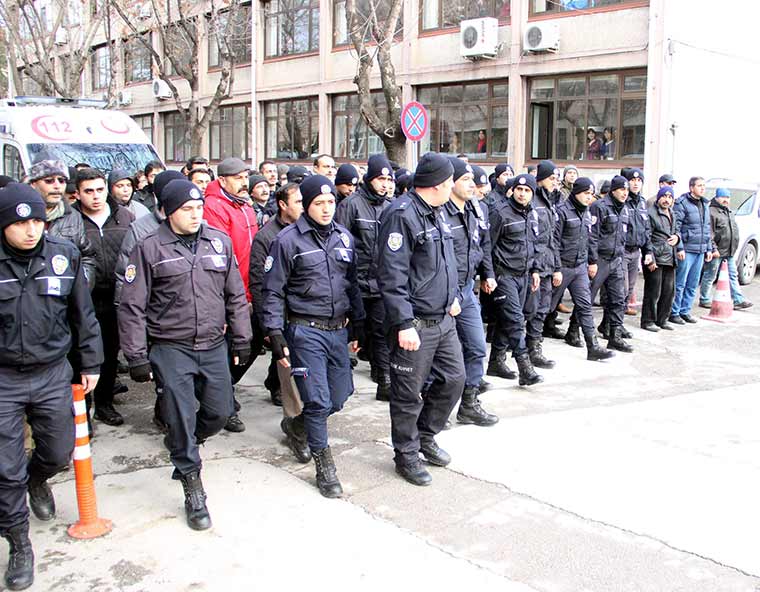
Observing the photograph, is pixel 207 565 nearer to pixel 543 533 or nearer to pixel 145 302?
pixel 145 302

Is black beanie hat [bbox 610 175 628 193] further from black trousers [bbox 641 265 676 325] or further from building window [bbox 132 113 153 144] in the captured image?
building window [bbox 132 113 153 144]

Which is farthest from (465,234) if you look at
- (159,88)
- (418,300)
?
(159,88)

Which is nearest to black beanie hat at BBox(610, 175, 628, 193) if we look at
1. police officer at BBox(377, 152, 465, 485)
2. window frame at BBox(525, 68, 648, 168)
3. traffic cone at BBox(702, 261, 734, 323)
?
traffic cone at BBox(702, 261, 734, 323)

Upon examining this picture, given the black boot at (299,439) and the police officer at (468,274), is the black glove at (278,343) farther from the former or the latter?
the police officer at (468,274)

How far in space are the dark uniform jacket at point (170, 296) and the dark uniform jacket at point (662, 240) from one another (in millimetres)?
7000

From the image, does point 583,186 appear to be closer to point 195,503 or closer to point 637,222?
point 637,222

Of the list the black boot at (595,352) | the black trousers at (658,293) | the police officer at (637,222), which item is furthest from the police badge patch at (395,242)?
the black trousers at (658,293)

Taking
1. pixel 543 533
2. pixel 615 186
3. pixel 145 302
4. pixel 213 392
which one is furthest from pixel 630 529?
pixel 615 186

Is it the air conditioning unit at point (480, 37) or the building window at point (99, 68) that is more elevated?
the building window at point (99, 68)

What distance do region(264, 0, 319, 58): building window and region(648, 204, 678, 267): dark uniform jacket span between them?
16.9 m

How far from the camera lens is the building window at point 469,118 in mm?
19484

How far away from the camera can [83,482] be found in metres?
4.39

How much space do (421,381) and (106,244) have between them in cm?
286

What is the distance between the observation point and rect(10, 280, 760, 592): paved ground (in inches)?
154
